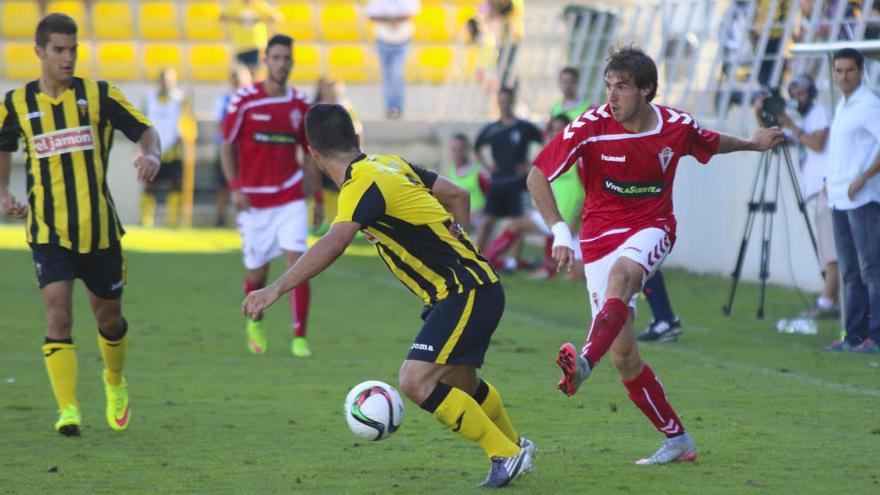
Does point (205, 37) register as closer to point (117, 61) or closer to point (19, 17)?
point (117, 61)

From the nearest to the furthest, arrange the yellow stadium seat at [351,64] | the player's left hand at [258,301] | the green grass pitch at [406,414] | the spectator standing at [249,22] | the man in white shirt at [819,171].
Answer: the player's left hand at [258,301], the green grass pitch at [406,414], the man in white shirt at [819,171], the spectator standing at [249,22], the yellow stadium seat at [351,64]

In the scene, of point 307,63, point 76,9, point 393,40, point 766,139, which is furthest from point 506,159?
point 76,9

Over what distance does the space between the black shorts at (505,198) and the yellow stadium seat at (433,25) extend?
13.1 meters

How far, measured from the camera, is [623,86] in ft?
23.1

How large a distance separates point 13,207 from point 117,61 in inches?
906

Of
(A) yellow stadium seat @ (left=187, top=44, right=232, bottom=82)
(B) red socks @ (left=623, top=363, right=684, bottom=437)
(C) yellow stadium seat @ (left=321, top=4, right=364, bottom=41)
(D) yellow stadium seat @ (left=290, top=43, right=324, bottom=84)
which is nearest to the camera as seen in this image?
(B) red socks @ (left=623, top=363, right=684, bottom=437)

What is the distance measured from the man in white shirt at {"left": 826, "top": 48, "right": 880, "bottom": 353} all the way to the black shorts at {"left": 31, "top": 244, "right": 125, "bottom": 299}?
5352 millimetres

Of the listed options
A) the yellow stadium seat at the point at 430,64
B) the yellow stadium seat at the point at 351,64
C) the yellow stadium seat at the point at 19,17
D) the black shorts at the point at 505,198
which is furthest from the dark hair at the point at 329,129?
the yellow stadium seat at the point at 19,17

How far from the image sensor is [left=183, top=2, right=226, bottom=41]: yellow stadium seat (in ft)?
103

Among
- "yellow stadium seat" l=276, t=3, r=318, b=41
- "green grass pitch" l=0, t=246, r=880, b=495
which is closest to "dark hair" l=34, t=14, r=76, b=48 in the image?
"green grass pitch" l=0, t=246, r=880, b=495

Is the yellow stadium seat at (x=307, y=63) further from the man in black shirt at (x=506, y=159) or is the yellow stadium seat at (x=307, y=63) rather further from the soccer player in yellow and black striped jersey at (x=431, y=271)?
the soccer player in yellow and black striped jersey at (x=431, y=271)

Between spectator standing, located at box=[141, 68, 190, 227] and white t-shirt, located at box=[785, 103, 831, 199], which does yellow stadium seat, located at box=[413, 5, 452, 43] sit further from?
white t-shirt, located at box=[785, 103, 831, 199]

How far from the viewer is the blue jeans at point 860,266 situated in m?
11.3

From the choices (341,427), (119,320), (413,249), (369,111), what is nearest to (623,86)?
(413,249)
